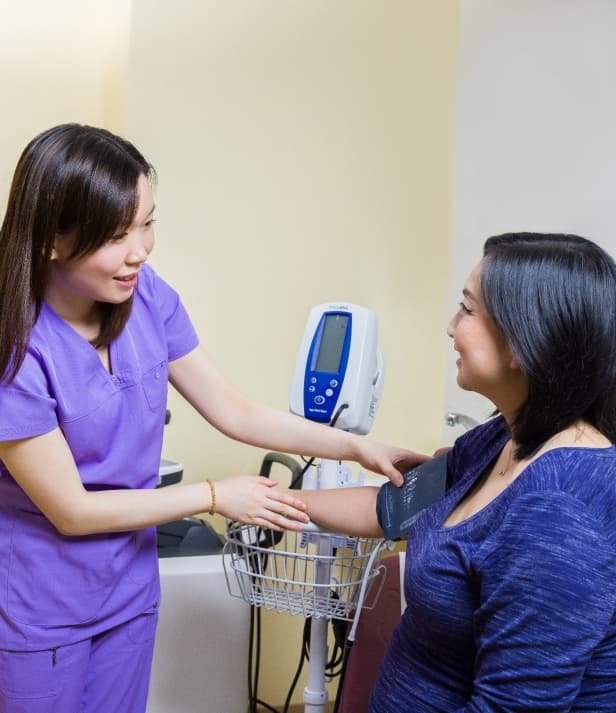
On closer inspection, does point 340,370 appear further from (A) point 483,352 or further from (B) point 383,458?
(A) point 483,352

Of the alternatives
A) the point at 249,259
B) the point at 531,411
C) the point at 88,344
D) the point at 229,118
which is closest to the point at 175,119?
the point at 229,118

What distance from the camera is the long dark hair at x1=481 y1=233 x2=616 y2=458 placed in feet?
3.72

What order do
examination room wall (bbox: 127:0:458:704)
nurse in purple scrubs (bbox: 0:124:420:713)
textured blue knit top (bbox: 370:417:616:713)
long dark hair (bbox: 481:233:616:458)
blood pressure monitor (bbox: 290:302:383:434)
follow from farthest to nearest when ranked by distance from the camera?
1. examination room wall (bbox: 127:0:458:704)
2. blood pressure monitor (bbox: 290:302:383:434)
3. nurse in purple scrubs (bbox: 0:124:420:713)
4. long dark hair (bbox: 481:233:616:458)
5. textured blue knit top (bbox: 370:417:616:713)

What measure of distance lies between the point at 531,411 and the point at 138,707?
2.75 ft

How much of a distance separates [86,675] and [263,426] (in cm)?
56

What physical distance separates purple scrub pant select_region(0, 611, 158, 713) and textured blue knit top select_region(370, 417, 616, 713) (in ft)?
1.47

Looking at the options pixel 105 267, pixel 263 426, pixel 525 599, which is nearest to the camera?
pixel 525 599

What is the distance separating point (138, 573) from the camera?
1443 mm

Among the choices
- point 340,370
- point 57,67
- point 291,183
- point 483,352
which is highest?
point 57,67

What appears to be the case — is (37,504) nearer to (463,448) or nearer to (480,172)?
(463,448)

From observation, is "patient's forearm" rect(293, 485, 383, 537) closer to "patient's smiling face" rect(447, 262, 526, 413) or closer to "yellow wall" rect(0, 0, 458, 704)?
"patient's smiling face" rect(447, 262, 526, 413)

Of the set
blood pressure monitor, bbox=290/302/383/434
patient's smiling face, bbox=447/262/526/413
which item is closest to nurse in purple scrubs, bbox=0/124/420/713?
blood pressure monitor, bbox=290/302/383/434

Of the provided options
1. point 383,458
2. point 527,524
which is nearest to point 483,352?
point 527,524

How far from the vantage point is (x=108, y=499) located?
1325 millimetres
